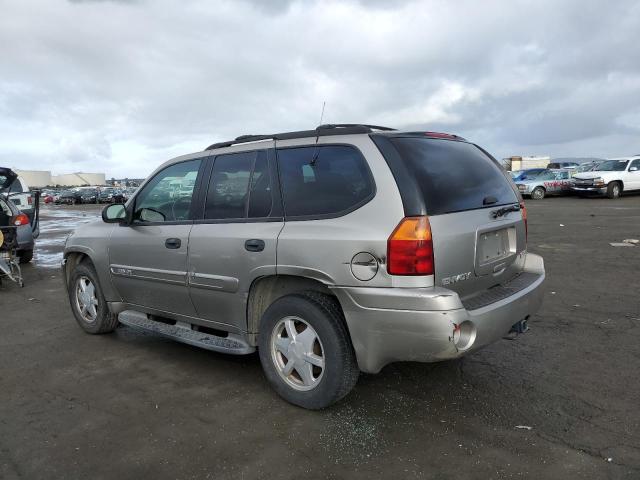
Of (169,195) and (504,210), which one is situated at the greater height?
(169,195)

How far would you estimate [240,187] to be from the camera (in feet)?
12.3

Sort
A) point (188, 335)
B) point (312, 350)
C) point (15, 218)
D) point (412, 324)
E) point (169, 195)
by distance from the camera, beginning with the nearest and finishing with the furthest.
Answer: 1. point (412, 324)
2. point (312, 350)
3. point (188, 335)
4. point (169, 195)
5. point (15, 218)

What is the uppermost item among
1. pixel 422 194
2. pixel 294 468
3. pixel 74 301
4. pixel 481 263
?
pixel 422 194

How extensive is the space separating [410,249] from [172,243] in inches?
81.8

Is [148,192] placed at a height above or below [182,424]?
above

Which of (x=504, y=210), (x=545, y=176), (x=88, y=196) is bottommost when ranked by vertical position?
(x=504, y=210)

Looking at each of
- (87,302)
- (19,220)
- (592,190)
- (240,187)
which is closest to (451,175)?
(240,187)

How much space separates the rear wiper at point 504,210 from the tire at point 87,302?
369cm

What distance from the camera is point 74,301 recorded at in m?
5.25

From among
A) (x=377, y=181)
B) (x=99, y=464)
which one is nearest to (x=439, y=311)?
(x=377, y=181)

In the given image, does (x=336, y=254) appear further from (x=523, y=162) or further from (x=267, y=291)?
(x=523, y=162)

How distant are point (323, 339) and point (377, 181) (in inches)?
40.6

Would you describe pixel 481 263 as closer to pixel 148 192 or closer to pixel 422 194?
pixel 422 194

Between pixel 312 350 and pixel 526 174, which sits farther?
pixel 526 174
